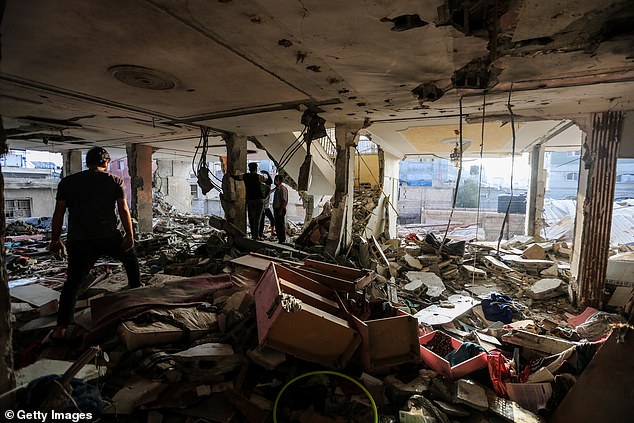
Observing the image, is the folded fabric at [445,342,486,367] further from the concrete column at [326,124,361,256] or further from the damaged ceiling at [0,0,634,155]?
the concrete column at [326,124,361,256]

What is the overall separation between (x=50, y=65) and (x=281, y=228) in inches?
193

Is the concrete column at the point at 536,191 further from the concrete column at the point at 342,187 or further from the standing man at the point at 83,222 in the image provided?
the standing man at the point at 83,222

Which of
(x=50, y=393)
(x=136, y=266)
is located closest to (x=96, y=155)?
(x=136, y=266)

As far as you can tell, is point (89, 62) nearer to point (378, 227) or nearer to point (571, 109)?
point (571, 109)

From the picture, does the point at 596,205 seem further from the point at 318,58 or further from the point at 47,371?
the point at 47,371

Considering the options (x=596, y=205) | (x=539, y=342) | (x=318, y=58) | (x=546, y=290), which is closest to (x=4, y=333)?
(x=318, y=58)

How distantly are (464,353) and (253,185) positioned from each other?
500 centimetres

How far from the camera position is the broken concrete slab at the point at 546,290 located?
5043 mm

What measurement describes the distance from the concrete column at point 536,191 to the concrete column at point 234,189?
779cm

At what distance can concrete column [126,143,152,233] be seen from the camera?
855 centimetres

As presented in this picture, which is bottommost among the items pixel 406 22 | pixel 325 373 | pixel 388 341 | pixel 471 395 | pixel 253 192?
pixel 471 395

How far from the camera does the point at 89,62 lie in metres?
2.73

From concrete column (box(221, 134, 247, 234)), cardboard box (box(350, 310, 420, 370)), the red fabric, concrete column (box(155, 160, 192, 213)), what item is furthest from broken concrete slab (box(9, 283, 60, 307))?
concrete column (box(155, 160, 192, 213))

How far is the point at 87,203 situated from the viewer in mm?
2789
